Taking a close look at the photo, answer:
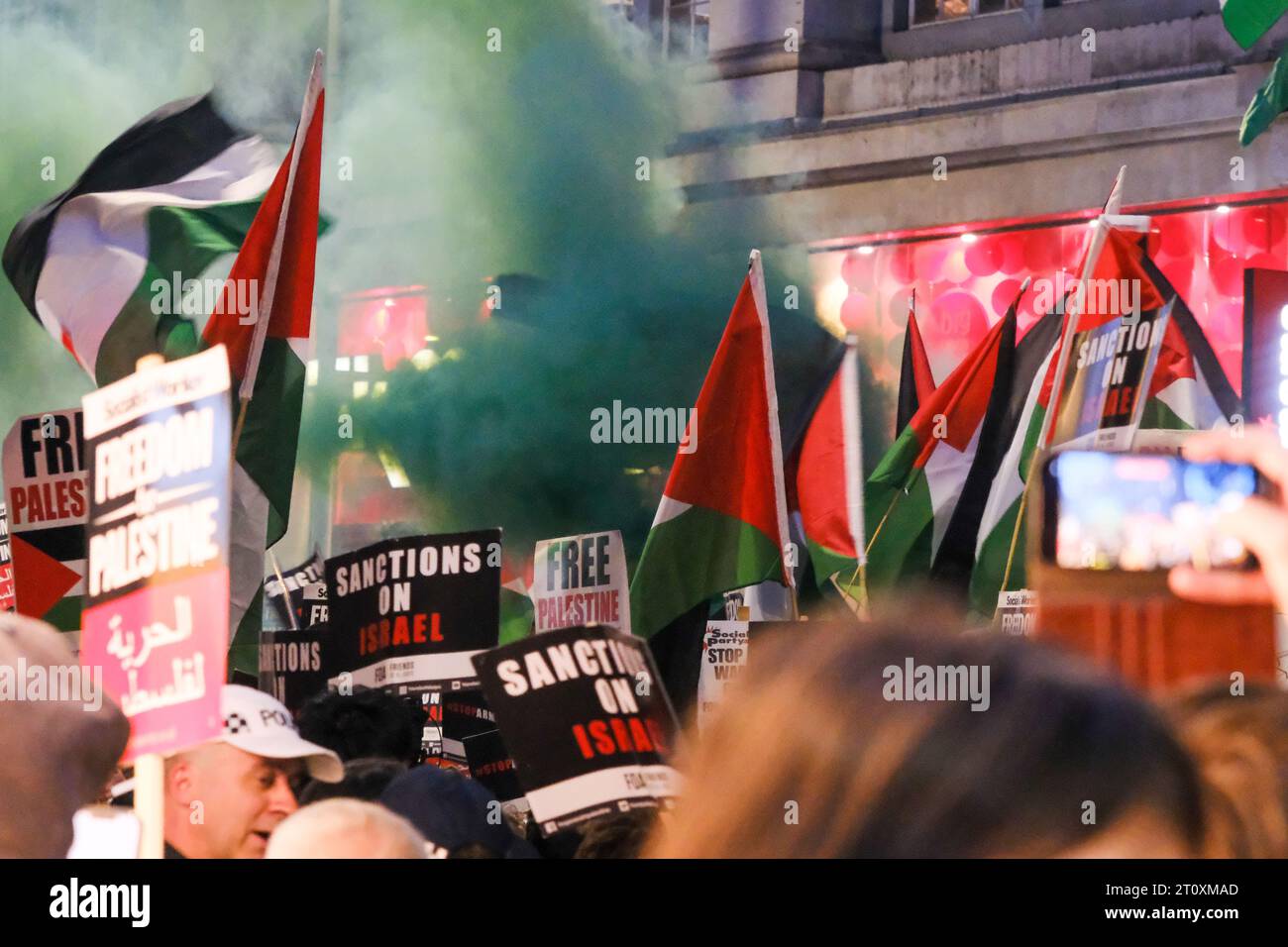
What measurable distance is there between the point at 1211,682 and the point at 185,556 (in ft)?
7.62

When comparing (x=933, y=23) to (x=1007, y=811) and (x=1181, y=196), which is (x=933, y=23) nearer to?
(x=1181, y=196)

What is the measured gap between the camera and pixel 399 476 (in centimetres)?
1808

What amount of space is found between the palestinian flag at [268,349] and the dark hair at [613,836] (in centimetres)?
282

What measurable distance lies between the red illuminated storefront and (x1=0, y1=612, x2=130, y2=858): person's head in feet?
40.4

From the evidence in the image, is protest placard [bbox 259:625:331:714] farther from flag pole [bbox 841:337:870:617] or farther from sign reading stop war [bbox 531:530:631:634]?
flag pole [bbox 841:337:870:617]

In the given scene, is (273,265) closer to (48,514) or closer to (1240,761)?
(48,514)

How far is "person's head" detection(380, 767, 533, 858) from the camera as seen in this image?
11.2ft

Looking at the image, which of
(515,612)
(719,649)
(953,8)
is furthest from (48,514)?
(953,8)

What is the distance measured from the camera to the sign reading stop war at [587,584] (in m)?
6.85

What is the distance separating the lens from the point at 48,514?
688 cm

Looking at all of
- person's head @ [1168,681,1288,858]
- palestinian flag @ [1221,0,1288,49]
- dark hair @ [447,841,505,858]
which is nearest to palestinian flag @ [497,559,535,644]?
palestinian flag @ [1221,0,1288,49]

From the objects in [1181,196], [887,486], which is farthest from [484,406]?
[887,486]

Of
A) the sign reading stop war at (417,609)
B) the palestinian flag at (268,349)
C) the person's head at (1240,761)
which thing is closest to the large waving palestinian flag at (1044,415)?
the sign reading stop war at (417,609)

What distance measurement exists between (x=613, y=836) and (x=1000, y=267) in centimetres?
1241
